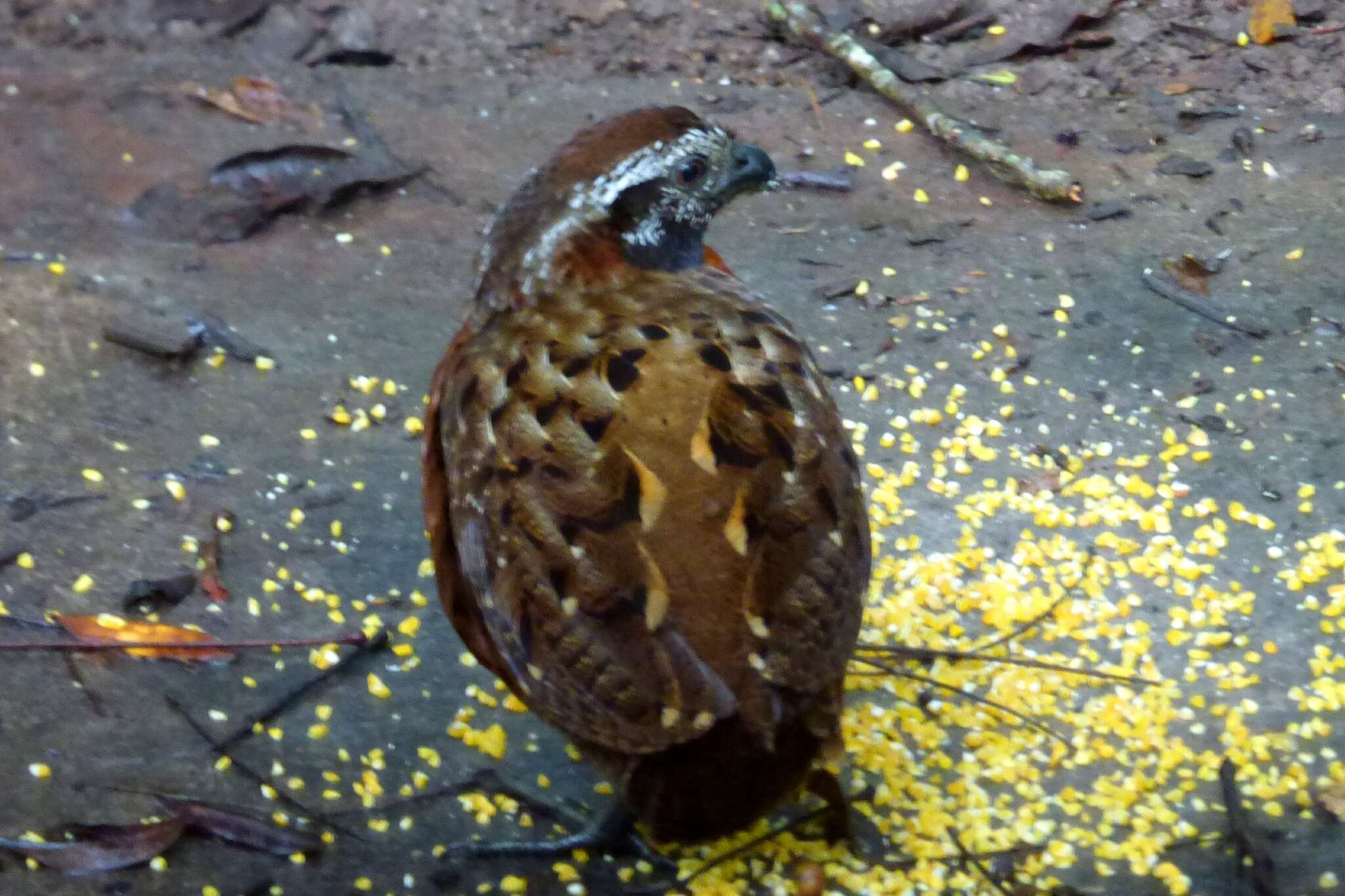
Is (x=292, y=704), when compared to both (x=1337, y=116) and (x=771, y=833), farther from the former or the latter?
(x=1337, y=116)

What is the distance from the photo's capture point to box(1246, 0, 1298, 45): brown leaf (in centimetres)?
597

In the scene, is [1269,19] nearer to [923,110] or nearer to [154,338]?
[923,110]

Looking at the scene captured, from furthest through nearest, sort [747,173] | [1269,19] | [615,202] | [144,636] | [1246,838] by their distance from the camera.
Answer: [1269,19] → [747,173] → [144,636] → [615,202] → [1246,838]

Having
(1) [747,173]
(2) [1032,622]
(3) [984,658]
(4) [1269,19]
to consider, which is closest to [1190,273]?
(4) [1269,19]

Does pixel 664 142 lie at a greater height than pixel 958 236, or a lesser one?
greater

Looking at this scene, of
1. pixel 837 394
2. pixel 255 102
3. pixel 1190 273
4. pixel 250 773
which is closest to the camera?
pixel 250 773

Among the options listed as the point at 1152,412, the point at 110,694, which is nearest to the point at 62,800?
the point at 110,694

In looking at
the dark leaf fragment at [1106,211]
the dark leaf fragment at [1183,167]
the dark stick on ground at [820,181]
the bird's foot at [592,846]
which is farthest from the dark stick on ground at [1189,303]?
the bird's foot at [592,846]

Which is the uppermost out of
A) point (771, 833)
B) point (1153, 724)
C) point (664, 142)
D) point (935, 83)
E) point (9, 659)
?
point (664, 142)

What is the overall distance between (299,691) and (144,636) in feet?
1.50

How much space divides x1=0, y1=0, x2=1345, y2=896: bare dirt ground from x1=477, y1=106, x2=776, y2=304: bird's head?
1.02 metres

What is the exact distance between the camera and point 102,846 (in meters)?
2.98

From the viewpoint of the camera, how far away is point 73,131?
18.2 feet

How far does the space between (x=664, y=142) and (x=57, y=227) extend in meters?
2.81
